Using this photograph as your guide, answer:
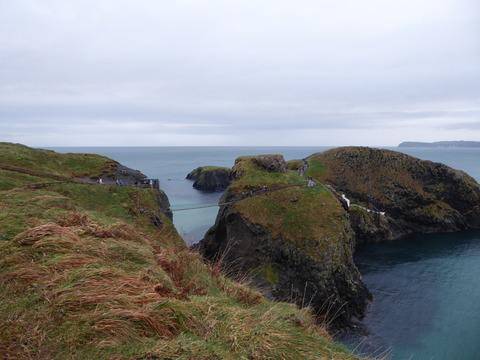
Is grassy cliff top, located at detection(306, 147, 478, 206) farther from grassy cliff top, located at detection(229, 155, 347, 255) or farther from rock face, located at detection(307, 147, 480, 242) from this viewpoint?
grassy cliff top, located at detection(229, 155, 347, 255)

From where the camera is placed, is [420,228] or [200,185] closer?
[420,228]

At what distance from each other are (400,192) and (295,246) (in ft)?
160

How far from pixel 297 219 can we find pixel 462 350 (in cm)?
2005

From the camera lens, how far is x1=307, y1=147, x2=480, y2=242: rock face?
6062 cm

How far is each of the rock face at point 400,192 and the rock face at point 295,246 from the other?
24.4m

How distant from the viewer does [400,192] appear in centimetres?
6544

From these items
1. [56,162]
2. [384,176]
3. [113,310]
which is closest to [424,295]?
[113,310]

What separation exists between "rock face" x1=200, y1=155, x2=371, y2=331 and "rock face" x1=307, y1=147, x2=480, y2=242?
24.4m

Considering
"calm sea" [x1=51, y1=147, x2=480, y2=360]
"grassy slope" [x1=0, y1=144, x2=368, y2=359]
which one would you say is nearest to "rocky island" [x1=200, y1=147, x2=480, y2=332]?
"calm sea" [x1=51, y1=147, x2=480, y2=360]

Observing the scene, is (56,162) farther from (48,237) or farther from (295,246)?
(48,237)

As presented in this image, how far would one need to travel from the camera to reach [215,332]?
514 cm

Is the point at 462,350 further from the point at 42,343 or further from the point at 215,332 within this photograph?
the point at 42,343

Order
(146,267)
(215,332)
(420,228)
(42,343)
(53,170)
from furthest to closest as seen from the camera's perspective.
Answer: (420,228) < (53,170) < (146,267) < (215,332) < (42,343)

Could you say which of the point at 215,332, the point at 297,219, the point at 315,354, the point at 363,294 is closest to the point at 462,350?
the point at 363,294
